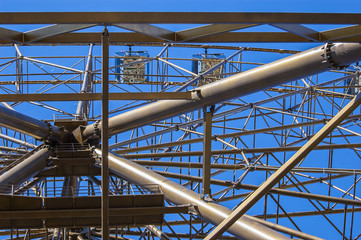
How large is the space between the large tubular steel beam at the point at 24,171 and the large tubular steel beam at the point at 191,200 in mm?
2994

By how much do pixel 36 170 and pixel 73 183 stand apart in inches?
153

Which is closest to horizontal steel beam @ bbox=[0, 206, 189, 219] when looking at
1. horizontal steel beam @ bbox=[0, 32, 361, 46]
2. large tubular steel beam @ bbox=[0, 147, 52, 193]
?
large tubular steel beam @ bbox=[0, 147, 52, 193]

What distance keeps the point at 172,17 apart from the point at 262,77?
3.77m

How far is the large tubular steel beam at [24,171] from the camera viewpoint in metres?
A: 16.9

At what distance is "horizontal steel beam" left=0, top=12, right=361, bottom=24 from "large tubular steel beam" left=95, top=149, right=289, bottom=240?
15.4ft

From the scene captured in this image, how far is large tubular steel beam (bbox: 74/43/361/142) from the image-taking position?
1212 centimetres

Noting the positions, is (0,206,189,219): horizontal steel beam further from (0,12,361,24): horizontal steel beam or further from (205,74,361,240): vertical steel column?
(0,12,361,24): horizontal steel beam

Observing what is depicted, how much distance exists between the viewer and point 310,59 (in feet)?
40.7

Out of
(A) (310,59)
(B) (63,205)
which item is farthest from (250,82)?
(B) (63,205)

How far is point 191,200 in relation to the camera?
1462 cm

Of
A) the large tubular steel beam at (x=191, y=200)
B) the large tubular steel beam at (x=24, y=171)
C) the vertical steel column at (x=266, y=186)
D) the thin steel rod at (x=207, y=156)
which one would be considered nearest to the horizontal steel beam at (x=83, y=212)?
the large tubular steel beam at (x=191, y=200)

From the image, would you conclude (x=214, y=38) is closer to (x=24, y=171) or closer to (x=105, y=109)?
(x=105, y=109)

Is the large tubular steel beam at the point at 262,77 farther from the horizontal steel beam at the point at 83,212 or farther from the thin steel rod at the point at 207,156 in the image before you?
the horizontal steel beam at the point at 83,212

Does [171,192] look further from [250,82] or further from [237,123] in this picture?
[237,123]
